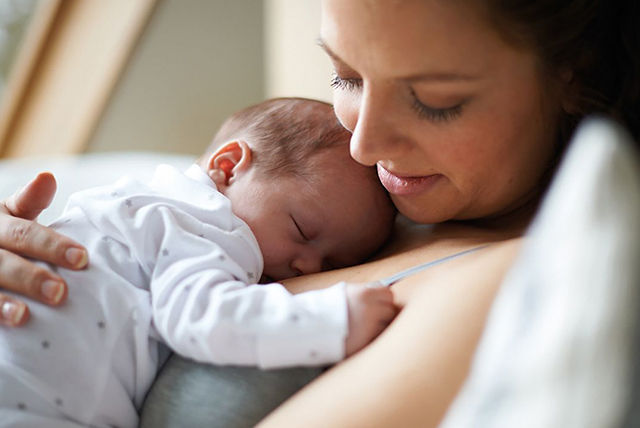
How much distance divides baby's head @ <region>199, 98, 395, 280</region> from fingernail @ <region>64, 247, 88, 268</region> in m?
0.26

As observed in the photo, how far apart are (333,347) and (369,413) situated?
4.8 inches

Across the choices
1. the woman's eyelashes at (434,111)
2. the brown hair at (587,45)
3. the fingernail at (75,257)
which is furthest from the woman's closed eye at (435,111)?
the fingernail at (75,257)

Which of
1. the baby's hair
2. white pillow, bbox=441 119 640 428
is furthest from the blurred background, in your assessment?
white pillow, bbox=441 119 640 428

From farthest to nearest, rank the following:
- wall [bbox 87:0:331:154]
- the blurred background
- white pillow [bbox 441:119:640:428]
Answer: wall [bbox 87:0:331:154]
the blurred background
white pillow [bbox 441:119:640:428]

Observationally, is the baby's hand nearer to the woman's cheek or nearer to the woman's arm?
the woman's arm

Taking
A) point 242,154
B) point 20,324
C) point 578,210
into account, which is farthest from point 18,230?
point 578,210

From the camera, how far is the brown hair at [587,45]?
897 millimetres

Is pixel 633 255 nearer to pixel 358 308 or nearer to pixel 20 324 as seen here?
pixel 358 308

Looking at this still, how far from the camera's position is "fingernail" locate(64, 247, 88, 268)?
1.01 m

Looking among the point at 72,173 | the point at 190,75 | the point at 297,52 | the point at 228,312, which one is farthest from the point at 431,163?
the point at 190,75

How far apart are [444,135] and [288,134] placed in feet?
1.12

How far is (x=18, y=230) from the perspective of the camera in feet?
3.57

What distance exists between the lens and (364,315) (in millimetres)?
902

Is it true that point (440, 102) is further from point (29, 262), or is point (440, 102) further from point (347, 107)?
point (29, 262)
